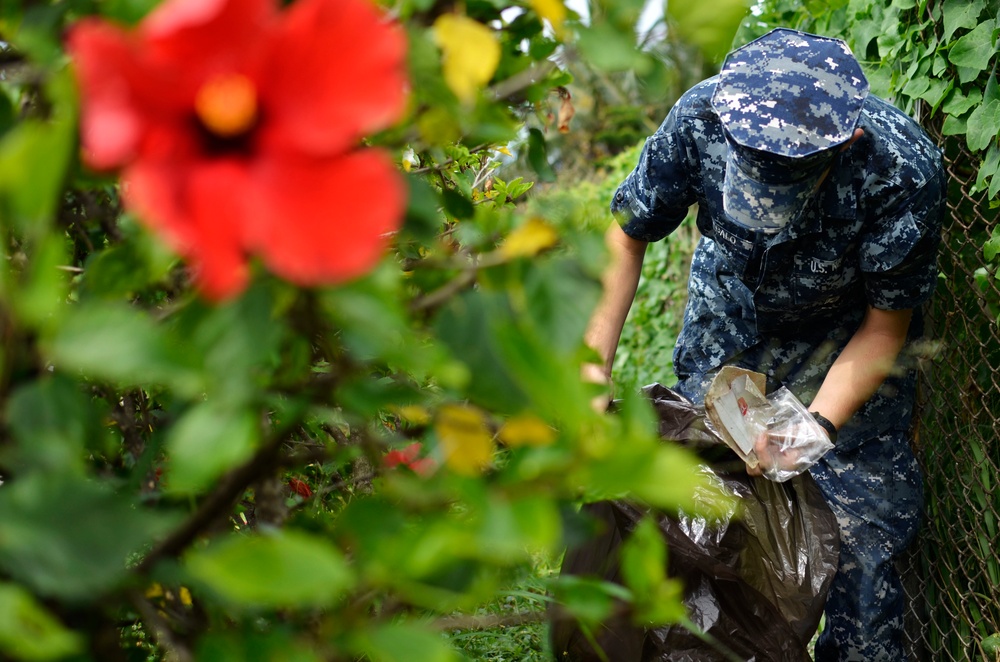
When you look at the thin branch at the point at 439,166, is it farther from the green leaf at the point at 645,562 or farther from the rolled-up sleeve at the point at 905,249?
the rolled-up sleeve at the point at 905,249

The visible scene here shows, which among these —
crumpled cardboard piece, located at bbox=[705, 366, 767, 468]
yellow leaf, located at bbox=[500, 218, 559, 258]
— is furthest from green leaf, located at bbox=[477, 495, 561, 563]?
crumpled cardboard piece, located at bbox=[705, 366, 767, 468]

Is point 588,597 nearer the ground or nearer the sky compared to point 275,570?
nearer the ground

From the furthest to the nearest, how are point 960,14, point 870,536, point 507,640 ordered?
point 870,536 < point 960,14 < point 507,640

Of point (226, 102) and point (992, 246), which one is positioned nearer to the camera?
point (226, 102)

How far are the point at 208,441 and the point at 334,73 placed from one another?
0.73 ft

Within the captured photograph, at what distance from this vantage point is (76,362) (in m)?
0.49

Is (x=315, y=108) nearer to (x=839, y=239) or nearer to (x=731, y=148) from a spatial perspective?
(x=731, y=148)

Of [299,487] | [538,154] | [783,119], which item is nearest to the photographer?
[538,154]

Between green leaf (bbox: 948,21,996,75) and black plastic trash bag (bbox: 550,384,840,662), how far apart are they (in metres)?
1.10

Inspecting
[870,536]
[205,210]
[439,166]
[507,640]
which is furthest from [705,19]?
[870,536]

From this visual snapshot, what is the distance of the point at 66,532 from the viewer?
51 centimetres

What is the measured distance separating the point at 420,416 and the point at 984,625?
7.48 feet

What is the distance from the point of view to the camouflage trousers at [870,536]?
2.41 m

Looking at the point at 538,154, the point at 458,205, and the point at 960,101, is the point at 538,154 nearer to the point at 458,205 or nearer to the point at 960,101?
the point at 458,205
